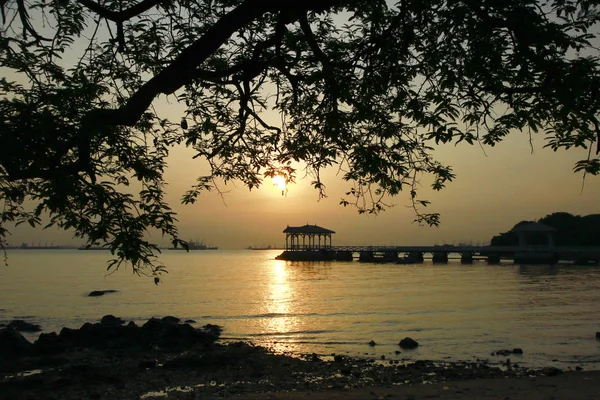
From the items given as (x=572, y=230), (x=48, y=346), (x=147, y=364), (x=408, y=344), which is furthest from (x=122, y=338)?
(x=572, y=230)

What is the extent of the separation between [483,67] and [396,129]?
174cm

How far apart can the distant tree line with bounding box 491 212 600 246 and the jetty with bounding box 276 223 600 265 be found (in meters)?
4.97

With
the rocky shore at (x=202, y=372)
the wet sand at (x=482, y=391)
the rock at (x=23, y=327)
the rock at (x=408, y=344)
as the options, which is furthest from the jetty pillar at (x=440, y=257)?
the wet sand at (x=482, y=391)

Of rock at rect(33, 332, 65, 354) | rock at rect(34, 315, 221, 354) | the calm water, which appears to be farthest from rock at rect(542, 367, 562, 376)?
rock at rect(33, 332, 65, 354)

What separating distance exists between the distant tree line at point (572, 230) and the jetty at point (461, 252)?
4970mm

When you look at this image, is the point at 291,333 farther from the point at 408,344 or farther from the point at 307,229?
the point at 307,229

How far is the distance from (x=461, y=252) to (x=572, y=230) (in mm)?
24587

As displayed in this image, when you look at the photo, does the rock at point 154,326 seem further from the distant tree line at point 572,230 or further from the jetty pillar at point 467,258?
the distant tree line at point 572,230

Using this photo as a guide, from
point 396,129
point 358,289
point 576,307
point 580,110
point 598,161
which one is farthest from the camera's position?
point 358,289

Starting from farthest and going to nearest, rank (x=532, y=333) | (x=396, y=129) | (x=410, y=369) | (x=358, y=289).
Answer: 1. (x=358, y=289)
2. (x=532, y=333)
3. (x=410, y=369)
4. (x=396, y=129)

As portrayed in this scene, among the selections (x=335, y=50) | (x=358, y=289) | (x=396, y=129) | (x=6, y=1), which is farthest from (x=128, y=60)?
(x=358, y=289)

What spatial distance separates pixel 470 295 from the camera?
3509 cm

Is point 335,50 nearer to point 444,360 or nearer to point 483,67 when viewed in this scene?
point 483,67

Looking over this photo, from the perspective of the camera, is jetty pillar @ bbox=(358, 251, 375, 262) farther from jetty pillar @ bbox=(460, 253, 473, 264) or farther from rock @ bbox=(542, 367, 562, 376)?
rock @ bbox=(542, 367, 562, 376)
